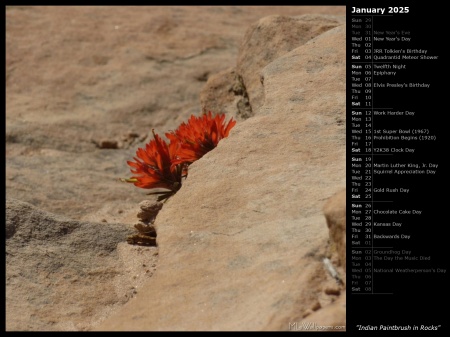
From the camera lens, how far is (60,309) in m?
3.87

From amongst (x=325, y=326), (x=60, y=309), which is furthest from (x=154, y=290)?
(x=325, y=326)

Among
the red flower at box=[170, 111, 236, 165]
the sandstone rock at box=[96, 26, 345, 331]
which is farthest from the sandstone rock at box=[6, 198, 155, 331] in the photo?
the red flower at box=[170, 111, 236, 165]

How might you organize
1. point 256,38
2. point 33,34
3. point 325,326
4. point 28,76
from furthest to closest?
point 33,34, point 28,76, point 256,38, point 325,326

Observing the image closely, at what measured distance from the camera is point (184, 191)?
4.21 m

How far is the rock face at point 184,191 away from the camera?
335 cm

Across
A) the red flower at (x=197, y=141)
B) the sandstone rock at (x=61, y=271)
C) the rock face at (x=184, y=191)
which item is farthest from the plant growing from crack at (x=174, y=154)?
the sandstone rock at (x=61, y=271)

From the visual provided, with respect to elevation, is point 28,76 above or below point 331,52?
below

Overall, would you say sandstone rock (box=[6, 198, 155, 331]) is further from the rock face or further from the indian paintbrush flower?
the indian paintbrush flower

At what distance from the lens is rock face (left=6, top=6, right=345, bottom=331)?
3348 mm

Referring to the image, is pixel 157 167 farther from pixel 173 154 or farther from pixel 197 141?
pixel 197 141

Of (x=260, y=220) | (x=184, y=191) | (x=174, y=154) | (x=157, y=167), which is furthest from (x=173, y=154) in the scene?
(x=260, y=220)

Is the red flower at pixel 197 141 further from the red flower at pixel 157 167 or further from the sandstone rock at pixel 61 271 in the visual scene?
the sandstone rock at pixel 61 271
